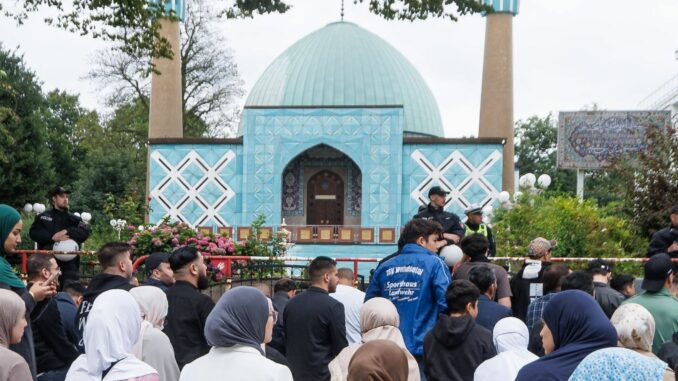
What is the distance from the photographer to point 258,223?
49.4ft

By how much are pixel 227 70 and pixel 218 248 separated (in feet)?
85.8

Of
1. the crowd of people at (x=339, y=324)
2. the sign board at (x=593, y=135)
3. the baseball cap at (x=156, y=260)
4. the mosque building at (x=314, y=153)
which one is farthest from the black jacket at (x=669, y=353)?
the sign board at (x=593, y=135)

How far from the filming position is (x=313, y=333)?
6516 mm

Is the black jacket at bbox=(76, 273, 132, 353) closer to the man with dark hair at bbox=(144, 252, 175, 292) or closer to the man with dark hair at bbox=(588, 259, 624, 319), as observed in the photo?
the man with dark hair at bbox=(144, 252, 175, 292)

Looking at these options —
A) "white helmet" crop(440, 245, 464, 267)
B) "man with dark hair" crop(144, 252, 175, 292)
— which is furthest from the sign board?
"man with dark hair" crop(144, 252, 175, 292)

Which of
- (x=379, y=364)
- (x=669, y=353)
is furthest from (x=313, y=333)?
(x=379, y=364)

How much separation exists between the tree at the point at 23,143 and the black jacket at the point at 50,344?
3047 cm

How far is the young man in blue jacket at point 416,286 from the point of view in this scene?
A: 21.3 feet

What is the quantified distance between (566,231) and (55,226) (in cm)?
1215

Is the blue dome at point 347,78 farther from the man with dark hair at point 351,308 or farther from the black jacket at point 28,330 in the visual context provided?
the black jacket at point 28,330

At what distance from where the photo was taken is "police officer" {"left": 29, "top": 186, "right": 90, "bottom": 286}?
10531mm

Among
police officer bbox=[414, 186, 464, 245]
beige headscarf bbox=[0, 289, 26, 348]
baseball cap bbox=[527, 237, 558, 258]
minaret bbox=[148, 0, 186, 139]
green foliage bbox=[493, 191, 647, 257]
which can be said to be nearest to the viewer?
beige headscarf bbox=[0, 289, 26, 348]

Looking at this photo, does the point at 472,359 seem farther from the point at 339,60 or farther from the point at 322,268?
the point at 339,60

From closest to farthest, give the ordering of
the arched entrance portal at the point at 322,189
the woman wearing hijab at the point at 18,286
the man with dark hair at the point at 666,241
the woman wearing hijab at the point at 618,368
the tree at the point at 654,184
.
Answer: the woman wearing hijab at the point at 618,368 < the woman wearing hijab at the point at 18,286 < the man with dark hair at the point at 666,241 < the tree at the point at 654,184 < the arched entrance portal at the point at 322,189
